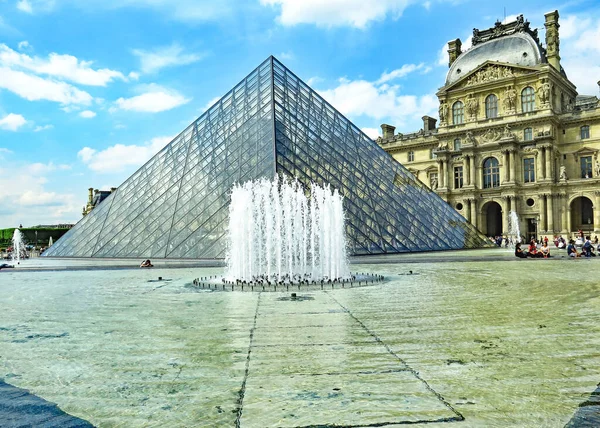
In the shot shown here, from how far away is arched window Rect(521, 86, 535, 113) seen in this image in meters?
44.2

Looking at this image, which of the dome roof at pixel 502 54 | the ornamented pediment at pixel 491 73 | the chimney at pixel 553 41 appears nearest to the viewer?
the ornamented pediment at pixel 491 73

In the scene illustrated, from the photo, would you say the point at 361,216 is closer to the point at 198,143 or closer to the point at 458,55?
the point at 198,143

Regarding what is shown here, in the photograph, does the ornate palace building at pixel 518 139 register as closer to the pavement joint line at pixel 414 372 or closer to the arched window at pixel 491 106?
the arched window at pixel 491 106

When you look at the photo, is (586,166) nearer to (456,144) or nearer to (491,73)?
(456,144)

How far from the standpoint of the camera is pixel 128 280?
12062 millimetres

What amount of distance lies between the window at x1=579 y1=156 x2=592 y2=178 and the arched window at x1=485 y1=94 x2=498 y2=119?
27.9ft

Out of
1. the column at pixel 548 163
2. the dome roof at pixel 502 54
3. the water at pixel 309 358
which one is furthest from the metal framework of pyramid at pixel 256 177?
the dome roof at pixel 502 54

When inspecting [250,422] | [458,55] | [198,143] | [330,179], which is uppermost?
[458,55]

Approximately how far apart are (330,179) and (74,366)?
60.0 ft

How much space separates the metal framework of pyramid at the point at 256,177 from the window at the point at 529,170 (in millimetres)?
20694

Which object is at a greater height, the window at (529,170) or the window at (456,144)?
the window at (456,144)

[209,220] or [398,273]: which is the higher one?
[209,220]

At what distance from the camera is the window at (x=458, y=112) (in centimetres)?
4838

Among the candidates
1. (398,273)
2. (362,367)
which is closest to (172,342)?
(362,367)
